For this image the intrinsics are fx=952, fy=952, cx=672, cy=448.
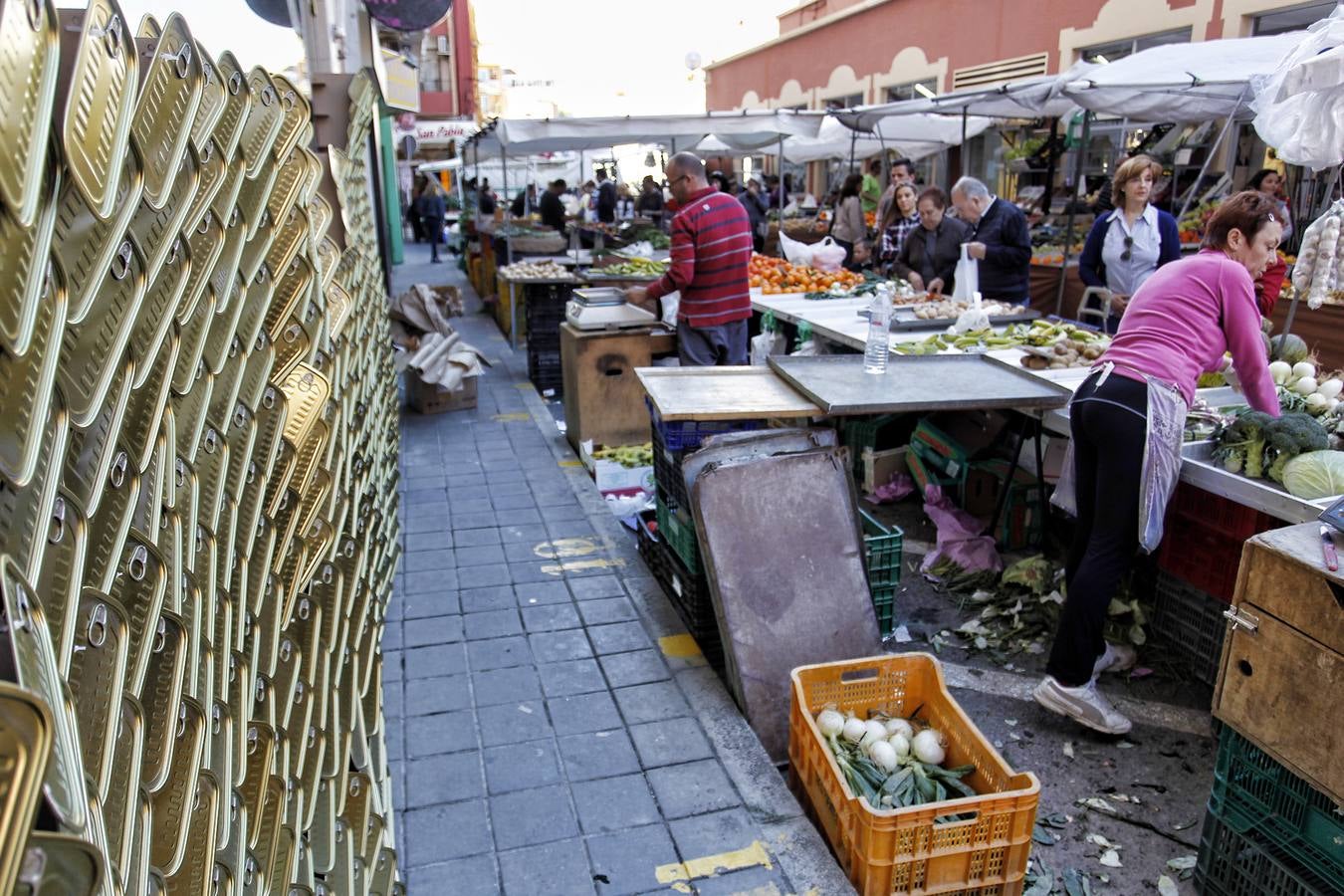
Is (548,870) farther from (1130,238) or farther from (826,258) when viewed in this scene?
(826,258)

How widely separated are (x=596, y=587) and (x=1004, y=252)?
4.64 meters

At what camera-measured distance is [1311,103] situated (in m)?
4.70

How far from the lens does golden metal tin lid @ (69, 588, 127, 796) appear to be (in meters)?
1.04

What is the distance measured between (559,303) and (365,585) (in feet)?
22.1

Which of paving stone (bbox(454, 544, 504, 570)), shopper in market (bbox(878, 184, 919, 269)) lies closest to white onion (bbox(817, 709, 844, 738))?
paving stone (bbox(454, 544, 504, 570))

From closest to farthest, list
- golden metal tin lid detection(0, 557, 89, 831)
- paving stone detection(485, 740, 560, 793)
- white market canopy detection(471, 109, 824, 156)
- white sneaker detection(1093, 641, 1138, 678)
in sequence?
golden metal tin lid detection(0, 557, 89, 831) → paving stone detection(485, 740, 560, 793) → white sneaker detection(1093, 641, 1138, 678) → white market canopy detection(471, 109, 824, 156)

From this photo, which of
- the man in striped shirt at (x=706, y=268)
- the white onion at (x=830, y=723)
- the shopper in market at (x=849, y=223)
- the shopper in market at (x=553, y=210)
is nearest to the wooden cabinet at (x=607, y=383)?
the man in striped shirt at (x=706, y=268)

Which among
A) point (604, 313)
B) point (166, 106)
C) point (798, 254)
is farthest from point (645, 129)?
point (166, 106)

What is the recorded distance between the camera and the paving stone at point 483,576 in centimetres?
504

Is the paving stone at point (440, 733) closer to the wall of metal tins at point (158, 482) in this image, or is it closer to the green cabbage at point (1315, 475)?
the wall of metal tins at point (158, 482)

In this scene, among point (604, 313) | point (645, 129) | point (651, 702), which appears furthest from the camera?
point (645, 129)

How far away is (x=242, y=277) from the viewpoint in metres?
1.76

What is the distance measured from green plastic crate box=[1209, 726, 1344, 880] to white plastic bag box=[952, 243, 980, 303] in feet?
16.7

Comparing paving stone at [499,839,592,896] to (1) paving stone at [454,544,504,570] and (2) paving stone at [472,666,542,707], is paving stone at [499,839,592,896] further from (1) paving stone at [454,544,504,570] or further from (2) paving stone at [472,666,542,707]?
(1) paving stone at [454,544,504,570]
